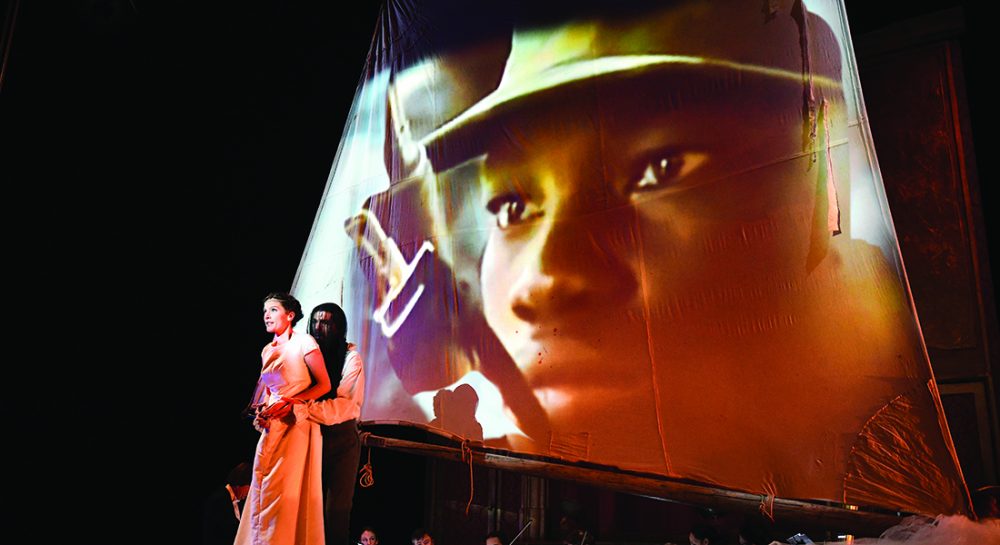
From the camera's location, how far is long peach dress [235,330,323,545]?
265 centimetres

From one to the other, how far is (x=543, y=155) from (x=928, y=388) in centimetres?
195

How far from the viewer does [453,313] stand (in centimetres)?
365

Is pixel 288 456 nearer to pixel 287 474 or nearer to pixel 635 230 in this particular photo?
pixel 287 474

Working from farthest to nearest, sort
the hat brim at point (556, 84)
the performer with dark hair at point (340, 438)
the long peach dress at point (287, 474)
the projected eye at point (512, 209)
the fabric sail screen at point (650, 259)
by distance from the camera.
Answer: the projected eye at point (512, 209) → the performer with dark hair at point (340, 438) → the hat brim at point (556, 84) → the long peach dress at point (287, 474) → the fabric sail screen at point (650, 259)

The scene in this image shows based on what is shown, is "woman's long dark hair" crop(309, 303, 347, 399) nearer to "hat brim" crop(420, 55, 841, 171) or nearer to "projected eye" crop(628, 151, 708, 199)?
"hat brim" crop(420, 55, 841, 171)

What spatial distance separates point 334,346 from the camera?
312 cm

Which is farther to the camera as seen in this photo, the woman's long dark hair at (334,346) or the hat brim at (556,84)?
the woman's long dark hair at (334,346)

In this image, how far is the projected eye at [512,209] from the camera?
342cm

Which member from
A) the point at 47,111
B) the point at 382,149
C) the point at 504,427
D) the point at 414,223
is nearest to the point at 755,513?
the point at 504,427

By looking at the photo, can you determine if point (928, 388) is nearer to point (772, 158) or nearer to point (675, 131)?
point (772, 158)

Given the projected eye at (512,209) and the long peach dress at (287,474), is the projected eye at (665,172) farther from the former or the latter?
the long peach dress at (287,474)

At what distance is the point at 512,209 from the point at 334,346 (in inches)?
44.7

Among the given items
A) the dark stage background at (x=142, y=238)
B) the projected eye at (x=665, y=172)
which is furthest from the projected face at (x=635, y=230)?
the dark stage background at (x=142, y=238)

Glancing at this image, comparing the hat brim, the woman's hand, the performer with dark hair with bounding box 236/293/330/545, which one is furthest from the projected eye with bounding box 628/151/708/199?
the woman's hand
